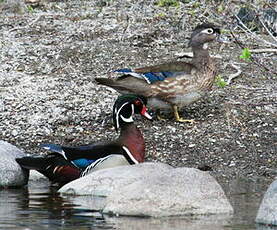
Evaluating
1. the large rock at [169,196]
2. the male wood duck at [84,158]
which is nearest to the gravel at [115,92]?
the male wood duck at [84,158]

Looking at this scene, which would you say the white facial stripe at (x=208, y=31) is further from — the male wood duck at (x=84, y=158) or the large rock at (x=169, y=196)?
the large rock at (x=169, y=196)

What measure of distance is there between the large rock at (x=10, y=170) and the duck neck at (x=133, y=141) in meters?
1.29

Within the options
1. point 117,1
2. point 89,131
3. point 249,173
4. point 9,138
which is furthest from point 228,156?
point 117,1

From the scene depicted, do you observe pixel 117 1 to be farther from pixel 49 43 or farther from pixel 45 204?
pixel 45 204

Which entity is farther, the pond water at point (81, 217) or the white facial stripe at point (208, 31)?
the white facial stripe at point (208, 31)

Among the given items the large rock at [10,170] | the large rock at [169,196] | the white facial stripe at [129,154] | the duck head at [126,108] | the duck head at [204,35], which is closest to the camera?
the large rock at [169,196]

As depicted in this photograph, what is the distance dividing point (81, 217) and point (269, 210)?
184 cm

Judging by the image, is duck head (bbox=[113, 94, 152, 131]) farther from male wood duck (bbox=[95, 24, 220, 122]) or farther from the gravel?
male wood duck (bbox=[95, 24, 220, 122])

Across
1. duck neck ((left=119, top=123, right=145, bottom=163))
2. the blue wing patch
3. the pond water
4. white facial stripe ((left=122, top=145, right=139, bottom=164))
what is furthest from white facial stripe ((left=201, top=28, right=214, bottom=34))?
the pond water

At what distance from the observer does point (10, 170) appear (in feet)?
38.1

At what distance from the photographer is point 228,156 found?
12.8 metres

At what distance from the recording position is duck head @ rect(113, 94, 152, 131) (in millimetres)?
12250

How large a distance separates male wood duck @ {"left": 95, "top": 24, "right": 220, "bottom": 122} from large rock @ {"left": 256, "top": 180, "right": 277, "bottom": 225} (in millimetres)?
4954

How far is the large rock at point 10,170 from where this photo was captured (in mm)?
11594
